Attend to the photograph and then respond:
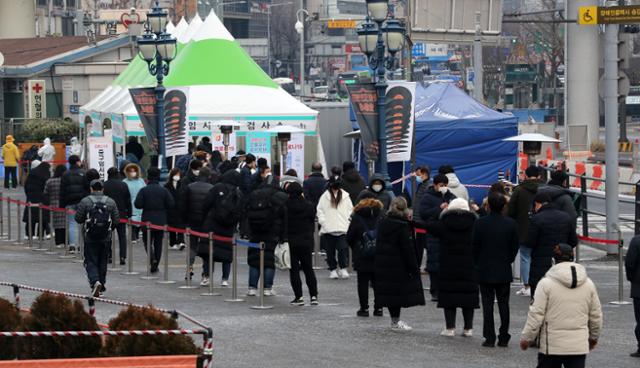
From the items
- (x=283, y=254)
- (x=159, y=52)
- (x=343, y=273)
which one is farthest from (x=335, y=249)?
(x=159, y=52)

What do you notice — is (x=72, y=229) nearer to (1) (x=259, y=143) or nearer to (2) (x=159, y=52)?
(2) (x=159, y=52)

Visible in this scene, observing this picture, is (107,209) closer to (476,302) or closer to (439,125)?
(476,302)

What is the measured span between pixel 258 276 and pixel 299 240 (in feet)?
4.42

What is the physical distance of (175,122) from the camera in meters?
30.9

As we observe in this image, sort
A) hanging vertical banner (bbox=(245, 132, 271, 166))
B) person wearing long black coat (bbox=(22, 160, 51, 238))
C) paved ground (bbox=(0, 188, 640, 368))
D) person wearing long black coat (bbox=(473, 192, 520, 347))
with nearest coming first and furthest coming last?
paved ground (bbox=(0, 188, 640, 368)) → person wearing long black coat (bbox=(473, 192, 520, 347)) → person wearing long black coat (bbox=(22, 160, 51, 238)) → hanging vertical banner (bbox=(245, 132, 271, 166))

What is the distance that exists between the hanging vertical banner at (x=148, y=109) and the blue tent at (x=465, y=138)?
592 cm

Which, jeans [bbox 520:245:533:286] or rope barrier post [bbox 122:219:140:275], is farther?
rope barrier post [bbox 122:219:140:275]

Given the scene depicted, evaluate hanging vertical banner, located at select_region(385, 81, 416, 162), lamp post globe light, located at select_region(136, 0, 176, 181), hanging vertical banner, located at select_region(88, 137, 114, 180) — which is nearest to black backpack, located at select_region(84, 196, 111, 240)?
hanging vertical banner, located at select_region(385, 81, 416, 162)

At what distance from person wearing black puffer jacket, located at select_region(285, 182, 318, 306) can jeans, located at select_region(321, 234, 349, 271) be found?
3046mm

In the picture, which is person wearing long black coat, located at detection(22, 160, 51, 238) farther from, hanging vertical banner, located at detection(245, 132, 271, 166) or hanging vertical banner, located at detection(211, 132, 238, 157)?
hanging vertical banner, located at detection(245, 132, 271, 166)

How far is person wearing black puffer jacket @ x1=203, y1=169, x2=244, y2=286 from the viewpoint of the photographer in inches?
777

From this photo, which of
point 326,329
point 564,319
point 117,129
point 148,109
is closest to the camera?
point 564,319

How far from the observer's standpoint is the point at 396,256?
51.7ft

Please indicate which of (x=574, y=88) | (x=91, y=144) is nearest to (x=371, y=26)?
(x=91, y=144)
